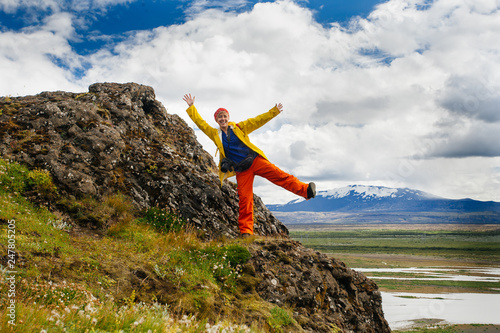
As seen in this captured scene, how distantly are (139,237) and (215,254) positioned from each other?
196cm

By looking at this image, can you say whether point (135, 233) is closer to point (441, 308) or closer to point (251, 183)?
point (251, 183)

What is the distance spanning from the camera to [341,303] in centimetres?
977

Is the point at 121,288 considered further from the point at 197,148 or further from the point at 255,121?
the point at 197,148

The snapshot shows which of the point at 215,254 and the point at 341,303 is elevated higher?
the point at 215,254

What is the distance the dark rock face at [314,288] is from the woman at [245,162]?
57.7 inches

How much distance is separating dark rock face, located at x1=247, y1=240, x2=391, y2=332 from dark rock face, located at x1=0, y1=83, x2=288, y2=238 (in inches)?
76.7

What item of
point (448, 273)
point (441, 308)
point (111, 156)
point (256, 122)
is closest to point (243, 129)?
point (256, 122)

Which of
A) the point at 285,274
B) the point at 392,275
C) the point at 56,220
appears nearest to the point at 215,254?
the point at 285,274

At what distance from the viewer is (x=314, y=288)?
29.6ft

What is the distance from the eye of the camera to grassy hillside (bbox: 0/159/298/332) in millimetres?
4617

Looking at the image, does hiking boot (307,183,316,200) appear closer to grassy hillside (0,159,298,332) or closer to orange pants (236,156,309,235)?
orange pants (236,156,309,235)

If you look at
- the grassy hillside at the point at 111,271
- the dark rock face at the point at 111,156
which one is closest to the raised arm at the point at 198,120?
the dark rock face at the point at 111,156

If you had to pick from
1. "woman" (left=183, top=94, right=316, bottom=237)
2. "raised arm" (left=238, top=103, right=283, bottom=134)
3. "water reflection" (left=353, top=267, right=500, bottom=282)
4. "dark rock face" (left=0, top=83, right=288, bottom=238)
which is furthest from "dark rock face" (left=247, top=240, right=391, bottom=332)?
"water reflection" (left=353, top=267, right=500, bottom=282)

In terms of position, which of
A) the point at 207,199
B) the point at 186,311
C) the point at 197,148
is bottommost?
the point at 186,311
